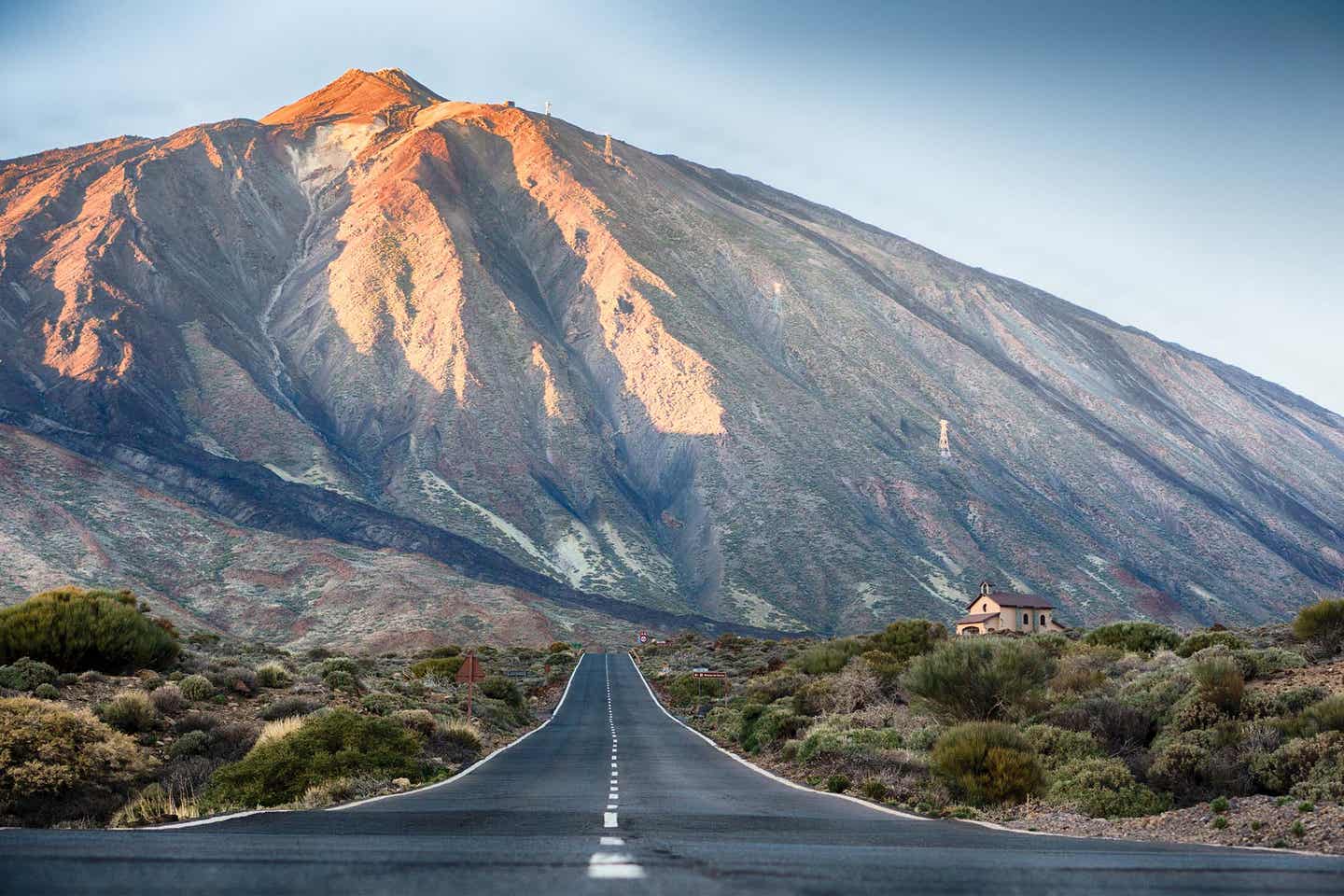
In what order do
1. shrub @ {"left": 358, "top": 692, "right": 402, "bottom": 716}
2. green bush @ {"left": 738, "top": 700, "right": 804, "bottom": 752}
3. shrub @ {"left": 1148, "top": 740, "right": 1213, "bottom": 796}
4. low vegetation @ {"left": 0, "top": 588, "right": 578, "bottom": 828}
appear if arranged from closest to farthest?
shrub @ {"left": 1148, "top": 740, "right": 1213, "bottom": 796}
low vegetation @ {"left": 0, "top": 588, "right": 578, "bottom": 828}
shrub @ {"left": 358, "top": 692, "right": 402, "bottom": 716}
green bush @ {"left": 738, "top": 700, "right": 804, "bottom": 752}

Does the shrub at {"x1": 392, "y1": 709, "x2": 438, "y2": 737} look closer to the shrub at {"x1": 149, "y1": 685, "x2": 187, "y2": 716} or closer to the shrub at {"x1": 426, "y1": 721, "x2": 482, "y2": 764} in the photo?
the shrub at {"x1": 426, "y1": 721, "x2": 482, "y2": 764}

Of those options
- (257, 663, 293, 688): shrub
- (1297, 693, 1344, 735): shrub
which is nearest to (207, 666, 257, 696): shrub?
(257, 663, 293, 688): shrub

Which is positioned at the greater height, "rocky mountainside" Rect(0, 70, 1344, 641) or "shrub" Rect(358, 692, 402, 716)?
"rocky mountainside" Rect(0, 70, 1344, 641)

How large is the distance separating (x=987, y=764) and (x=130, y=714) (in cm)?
1636

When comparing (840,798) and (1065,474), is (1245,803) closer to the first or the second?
(840,798)

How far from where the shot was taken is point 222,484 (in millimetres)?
113375

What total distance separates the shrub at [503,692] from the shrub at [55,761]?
80.4 ft

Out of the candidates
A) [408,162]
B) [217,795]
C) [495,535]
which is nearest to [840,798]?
[217,795]

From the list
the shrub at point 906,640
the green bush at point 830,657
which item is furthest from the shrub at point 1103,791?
the green bush at point 830,657

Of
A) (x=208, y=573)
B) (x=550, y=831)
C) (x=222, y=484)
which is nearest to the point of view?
(x=550, y=831)

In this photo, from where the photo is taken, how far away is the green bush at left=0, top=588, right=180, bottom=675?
27.3 metres

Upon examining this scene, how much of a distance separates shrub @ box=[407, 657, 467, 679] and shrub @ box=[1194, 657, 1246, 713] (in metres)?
33.7

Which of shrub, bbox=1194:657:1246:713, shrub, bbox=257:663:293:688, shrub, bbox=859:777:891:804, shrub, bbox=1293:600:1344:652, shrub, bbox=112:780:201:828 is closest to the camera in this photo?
shrub, bbox=112:780:201:828

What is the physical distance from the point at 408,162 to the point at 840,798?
6514 inches
